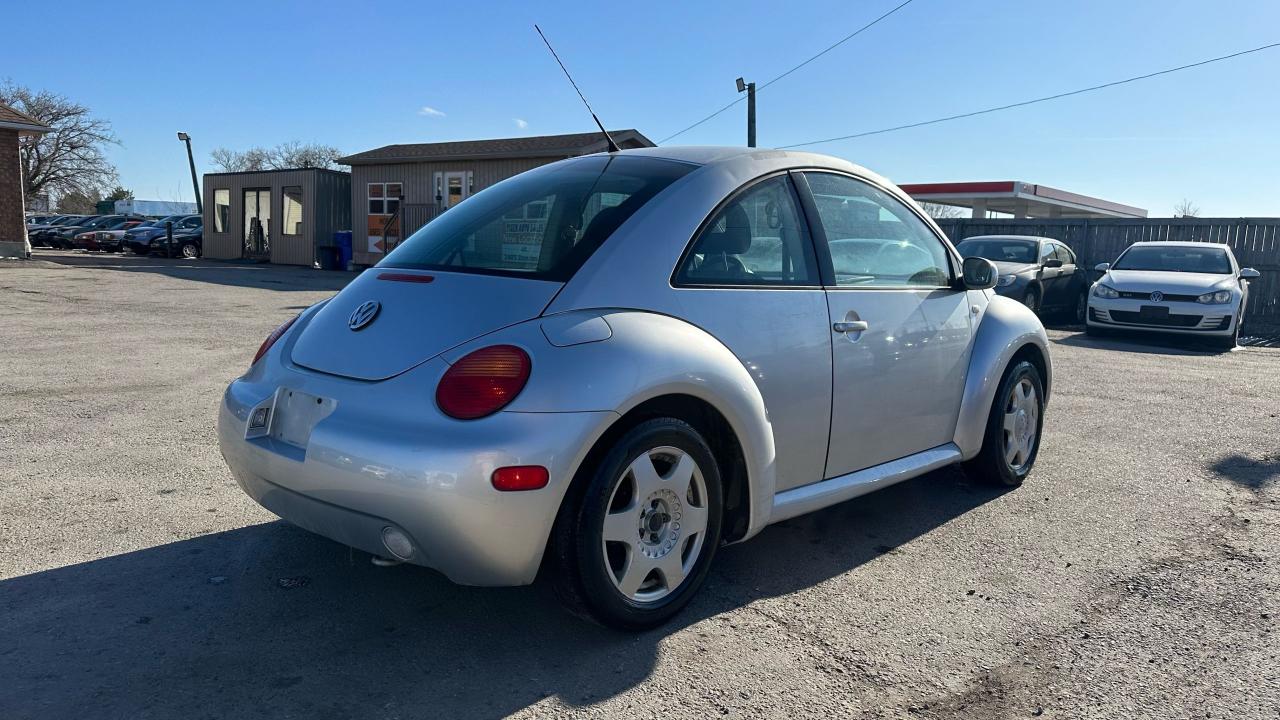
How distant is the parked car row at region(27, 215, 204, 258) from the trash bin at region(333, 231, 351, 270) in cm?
852

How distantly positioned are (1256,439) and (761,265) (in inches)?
189

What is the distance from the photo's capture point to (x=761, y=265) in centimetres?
346

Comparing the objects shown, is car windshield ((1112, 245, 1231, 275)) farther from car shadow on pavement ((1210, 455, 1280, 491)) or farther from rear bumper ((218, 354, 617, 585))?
rear bumper ((218, 354, 617, 585))

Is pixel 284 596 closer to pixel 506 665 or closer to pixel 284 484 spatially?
pixel 284 484

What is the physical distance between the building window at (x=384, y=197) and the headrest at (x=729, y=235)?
2606 centimetres

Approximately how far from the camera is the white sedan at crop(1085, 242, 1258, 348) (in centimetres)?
1240

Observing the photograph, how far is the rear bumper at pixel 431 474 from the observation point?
2.56 m

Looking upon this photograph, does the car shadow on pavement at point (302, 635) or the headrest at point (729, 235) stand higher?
the headrest at point (729, 235)

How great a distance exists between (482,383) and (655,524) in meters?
0.81

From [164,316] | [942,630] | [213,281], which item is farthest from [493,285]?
[213,281]

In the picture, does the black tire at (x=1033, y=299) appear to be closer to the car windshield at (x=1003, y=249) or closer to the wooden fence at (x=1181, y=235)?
the car windshield at (x=1003, y=249)

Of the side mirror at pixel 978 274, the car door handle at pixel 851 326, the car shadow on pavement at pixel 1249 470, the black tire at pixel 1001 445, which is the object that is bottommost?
the car shadow on pavement at pixel 1249 470

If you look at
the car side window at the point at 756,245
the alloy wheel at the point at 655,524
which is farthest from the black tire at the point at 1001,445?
the alloy wheel at the point at 655,524

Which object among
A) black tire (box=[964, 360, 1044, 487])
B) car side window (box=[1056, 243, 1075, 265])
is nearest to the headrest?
black tire (box=[964, 360, 1044, 487])
